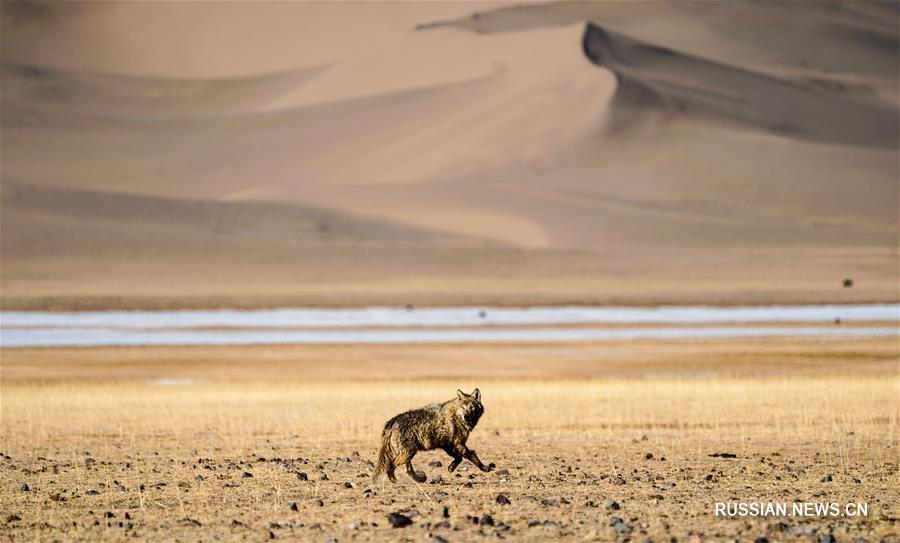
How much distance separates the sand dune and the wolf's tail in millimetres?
39513

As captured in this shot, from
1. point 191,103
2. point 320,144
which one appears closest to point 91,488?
point 320,144

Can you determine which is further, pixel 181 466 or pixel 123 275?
pixel 123 275

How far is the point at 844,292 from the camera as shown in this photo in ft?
173

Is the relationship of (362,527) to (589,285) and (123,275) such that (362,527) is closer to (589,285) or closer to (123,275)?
(589,285)

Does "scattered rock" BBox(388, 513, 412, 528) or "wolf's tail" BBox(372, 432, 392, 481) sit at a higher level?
"wolf's tail" BBox(372, 432, 392, 481)

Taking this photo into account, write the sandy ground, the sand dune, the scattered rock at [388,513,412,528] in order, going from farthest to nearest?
the sand dune < the sandy ground < the scattered rock at [388,513,412,528]

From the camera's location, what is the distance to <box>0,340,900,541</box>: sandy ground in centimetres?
955

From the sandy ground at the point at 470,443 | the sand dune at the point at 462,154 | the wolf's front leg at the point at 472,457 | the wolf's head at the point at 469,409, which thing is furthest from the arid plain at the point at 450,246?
the wolf's head at the point at 469,409

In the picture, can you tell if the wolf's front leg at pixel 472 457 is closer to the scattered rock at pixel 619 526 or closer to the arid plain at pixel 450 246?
the arid plain at pixel 450 246

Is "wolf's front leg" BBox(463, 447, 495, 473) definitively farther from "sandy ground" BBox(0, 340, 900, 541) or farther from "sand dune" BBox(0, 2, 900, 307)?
"sand dune" BBox(0, 2, 900, 307)

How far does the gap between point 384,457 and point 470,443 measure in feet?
12.5

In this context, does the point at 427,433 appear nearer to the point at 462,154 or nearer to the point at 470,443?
the point at 470,443

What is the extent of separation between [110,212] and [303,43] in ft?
309

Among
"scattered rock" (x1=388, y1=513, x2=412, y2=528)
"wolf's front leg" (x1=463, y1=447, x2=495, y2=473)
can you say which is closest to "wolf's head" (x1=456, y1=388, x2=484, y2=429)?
"wolf's front leg" (x1=463, y1=447, x2=495, y2=473)
